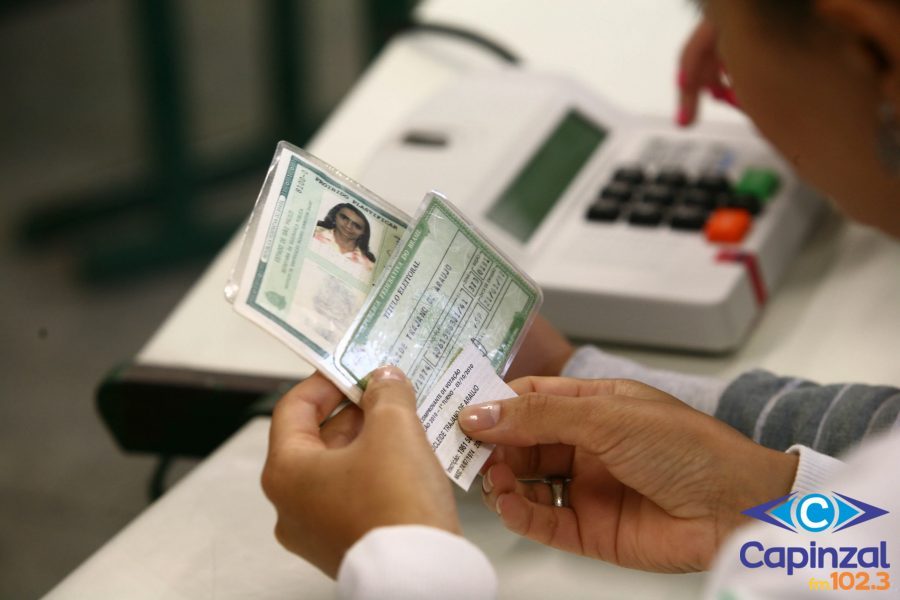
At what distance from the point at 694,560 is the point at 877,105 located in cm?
25

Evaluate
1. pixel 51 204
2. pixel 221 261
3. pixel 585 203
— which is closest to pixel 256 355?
pixel 221 261

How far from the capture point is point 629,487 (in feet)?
1.96

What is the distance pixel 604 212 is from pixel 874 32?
15.9 inches

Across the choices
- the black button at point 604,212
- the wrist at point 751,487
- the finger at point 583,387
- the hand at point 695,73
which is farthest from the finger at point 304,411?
the hand at point 695,73

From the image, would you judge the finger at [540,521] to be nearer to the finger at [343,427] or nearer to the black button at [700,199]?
the finger at [343,427]

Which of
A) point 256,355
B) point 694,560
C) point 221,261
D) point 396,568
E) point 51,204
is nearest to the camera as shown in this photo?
point 396,568

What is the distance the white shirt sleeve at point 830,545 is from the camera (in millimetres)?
424

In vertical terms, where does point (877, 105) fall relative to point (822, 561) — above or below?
above

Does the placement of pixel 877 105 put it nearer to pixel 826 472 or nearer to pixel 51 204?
pixel 826 472

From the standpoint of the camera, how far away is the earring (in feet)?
1.47

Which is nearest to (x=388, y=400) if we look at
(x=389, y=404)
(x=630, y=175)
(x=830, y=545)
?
(x=389, y=404)

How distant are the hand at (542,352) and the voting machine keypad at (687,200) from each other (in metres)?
0.14

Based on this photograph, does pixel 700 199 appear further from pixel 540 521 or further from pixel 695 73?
pixel 540 521

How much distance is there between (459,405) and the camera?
0.55 m
